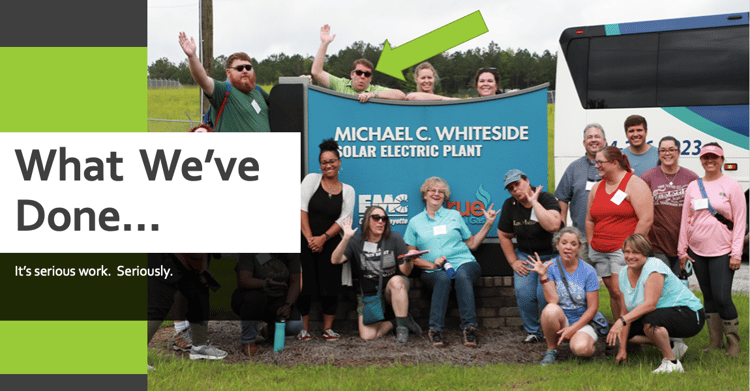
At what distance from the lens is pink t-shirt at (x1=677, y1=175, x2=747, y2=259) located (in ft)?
15.3

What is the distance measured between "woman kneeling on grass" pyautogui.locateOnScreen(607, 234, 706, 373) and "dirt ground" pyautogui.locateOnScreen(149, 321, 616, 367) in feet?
1.63

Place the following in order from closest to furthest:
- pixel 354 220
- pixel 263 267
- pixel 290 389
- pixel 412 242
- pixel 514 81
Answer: pixel 290 389 → pixel 263 267 → pixel 412 242 → pixel 354 220 → pixel 514 81

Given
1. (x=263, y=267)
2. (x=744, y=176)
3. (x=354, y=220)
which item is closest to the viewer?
(x=263, y=267)

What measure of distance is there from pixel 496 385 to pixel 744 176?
6937mm

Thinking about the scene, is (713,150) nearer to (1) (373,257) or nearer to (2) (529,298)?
(2) (529,298)

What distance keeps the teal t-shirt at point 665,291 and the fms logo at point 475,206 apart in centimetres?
164

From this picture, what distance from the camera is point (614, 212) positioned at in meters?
4.88

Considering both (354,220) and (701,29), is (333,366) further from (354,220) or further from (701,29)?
(701,29)

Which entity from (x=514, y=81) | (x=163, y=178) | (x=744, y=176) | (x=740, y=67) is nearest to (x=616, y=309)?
(x=163, y=178)

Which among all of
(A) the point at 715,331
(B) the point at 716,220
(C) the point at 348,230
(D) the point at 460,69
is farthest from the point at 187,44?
(D) the point at 460,69

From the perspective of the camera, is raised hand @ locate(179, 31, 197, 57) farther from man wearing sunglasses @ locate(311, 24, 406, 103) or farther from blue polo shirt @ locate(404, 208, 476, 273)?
blue polo shirt @ locate(404, 208, 476, 273)

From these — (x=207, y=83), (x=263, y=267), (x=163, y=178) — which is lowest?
(x=263, y=267)

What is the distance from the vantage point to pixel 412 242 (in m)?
5.44

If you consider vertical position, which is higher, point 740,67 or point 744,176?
point 740,67
